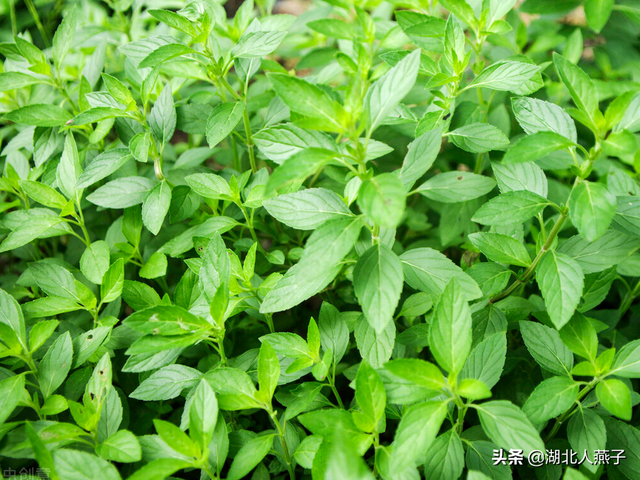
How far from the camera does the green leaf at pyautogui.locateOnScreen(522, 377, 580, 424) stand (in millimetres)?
1048

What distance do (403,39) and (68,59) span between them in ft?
4.50

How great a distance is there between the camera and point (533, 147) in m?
0.96

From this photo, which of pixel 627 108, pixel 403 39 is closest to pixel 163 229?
pixel 403 39

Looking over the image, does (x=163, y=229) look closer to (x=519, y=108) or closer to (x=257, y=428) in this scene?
(x=257, y=428)

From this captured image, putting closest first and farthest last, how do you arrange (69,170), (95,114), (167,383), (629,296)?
(167,383)
(95,114)
(69,170)
(629,296)

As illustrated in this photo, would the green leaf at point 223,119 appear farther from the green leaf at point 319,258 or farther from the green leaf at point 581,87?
the green leaf at point 581,87

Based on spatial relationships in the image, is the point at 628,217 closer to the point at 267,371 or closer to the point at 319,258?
the point at 319,258

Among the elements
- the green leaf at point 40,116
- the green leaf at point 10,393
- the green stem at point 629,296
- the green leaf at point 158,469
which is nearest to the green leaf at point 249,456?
the green leaf at point 158,469

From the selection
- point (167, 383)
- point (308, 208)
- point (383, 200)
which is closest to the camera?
point (383, 200)

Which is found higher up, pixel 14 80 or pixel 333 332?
pixel 14 80

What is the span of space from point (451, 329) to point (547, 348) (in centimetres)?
38

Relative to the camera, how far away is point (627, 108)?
1.05 metres

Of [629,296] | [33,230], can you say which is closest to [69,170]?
[33,230]

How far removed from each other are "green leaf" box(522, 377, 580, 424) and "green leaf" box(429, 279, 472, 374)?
0.25 m
